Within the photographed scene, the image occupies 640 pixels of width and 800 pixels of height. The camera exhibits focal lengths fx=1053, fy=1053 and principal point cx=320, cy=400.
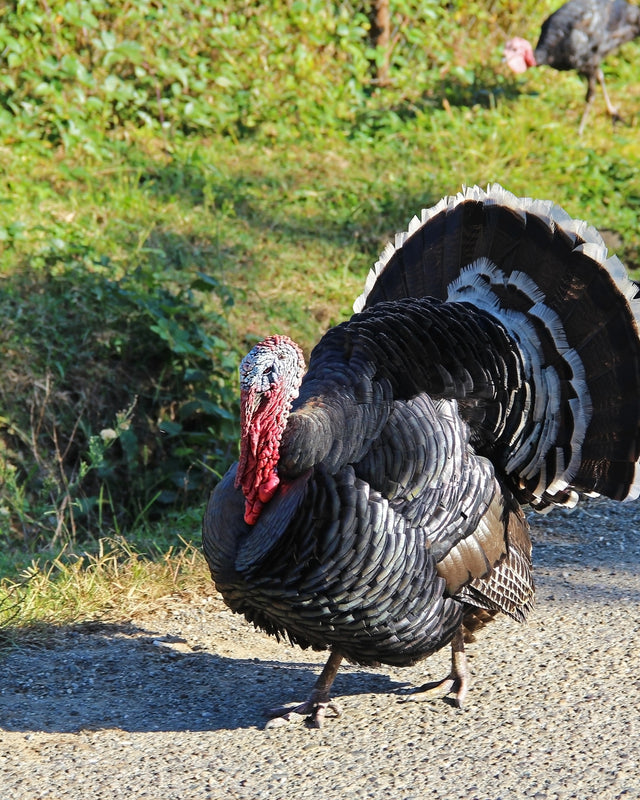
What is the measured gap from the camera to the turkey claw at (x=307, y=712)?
369 centimetres

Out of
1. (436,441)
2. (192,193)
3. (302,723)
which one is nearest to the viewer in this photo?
(436,441)

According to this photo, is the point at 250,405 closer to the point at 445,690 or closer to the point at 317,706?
the point at 317,706

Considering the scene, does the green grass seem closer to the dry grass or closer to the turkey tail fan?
the dry grass

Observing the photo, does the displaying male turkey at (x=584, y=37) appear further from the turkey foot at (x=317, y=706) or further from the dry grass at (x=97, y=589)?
the turkey foot at (x=317, y=706)

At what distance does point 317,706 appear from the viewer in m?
3.76

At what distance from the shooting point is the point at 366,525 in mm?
3314

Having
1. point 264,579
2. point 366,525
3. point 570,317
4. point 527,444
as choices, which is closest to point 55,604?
point 264,579

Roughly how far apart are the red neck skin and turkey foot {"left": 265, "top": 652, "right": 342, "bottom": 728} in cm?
74

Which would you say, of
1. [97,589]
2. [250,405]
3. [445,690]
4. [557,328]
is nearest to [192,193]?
[97,589]

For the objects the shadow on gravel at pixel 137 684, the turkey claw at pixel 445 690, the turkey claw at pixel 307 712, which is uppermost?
the turkey claw at pixel 445 690

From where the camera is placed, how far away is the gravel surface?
3.30 meters

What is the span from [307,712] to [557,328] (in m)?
1.65

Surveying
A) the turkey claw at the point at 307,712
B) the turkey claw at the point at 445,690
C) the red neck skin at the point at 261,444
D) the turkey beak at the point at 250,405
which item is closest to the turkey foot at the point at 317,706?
the turkey claw at the point at 307,712

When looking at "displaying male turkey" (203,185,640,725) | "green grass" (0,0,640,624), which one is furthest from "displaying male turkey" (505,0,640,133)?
"displaying male turkey" (203,185,640,725)
